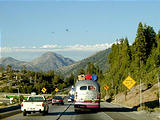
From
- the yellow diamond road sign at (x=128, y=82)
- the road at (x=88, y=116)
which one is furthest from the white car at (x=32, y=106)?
the yellow diamond road sign at (x=128, y=82)

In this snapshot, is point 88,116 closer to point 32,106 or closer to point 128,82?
point 32,106

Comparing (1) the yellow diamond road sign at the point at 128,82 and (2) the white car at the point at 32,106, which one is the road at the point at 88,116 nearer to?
(2) the white car at the point at 32,106

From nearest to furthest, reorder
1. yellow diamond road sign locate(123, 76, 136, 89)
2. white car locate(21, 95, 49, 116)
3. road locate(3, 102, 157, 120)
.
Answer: road locate(3, 102, 157, 120)
white car locate(21, 95, 49, 116)
yellow diamond road sign locate(123, 76, 136, 89)

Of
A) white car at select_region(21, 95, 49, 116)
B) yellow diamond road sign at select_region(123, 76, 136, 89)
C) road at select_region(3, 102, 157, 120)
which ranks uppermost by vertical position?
yellow diamond road sign at select_region(123, 76, 136, 89)

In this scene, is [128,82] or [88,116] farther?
[128,82]

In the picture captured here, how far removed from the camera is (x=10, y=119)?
2198cm

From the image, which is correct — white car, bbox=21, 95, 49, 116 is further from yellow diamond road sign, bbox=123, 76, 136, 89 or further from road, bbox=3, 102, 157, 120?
yellow diamond road sign, bbox=123, 76, 136, 89

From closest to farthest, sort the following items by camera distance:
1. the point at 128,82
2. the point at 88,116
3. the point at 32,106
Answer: the point at 32,106 < the point at 88,116 < the point at 128,82

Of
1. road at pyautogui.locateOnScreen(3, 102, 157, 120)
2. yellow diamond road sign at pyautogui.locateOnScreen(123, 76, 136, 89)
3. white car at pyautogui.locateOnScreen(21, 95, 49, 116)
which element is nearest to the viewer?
road at pyautogui.locateOnScreen(3, 102, 157, 120)

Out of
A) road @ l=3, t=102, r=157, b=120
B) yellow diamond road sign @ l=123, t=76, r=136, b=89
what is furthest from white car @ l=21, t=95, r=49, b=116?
yellow diamond road sign @ l=123, t=76, r=136, b=89

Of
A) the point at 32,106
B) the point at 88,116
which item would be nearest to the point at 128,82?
the point at 88,116

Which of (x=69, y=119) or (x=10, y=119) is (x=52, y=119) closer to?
(x=69, y=119)

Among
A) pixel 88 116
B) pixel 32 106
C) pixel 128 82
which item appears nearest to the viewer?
pixel 32 106

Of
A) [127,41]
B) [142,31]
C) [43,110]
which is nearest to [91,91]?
[43,110]
